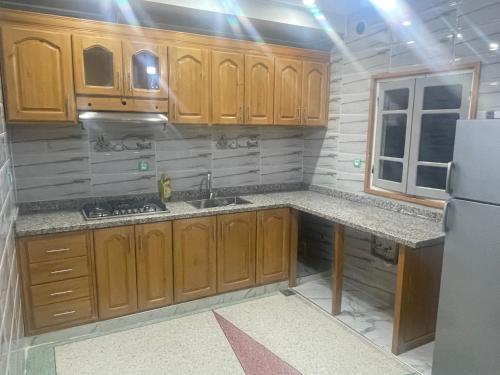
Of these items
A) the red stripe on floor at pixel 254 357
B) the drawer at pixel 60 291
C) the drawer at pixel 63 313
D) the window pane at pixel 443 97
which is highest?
the window pane at pixel 443 97

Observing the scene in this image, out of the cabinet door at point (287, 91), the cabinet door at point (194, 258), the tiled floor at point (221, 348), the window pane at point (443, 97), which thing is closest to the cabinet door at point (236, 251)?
the cabinet door at point (194, 258)

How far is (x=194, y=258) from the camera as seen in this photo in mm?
2857

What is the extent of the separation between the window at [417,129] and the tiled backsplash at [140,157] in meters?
1.01

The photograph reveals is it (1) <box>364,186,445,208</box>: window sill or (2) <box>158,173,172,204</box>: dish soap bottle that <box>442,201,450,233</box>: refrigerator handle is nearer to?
(1) <box>364,186,445,208</box>: window sill

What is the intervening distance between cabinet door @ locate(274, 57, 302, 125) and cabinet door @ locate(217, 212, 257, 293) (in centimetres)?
98

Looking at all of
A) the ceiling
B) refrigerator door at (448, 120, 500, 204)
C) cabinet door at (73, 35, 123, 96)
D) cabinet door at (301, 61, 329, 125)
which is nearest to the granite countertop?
refrigerator door at (448, 120, 500, 204)

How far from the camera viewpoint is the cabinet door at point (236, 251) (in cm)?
296

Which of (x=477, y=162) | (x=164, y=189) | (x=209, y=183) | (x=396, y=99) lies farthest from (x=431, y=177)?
(x=164, y=189)

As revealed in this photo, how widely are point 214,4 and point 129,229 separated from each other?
179 centimetres

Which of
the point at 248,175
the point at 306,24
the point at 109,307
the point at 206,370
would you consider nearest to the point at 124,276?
the point at 109,307

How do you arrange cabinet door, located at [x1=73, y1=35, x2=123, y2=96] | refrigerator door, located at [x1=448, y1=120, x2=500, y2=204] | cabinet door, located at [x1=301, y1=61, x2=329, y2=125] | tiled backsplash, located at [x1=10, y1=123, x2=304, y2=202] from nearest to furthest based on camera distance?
refrigerator door, located at [x1=448, y1=120, x2=500, y2=204] < cabinet door, located at [x1=73, y1=35, x2=123, y2=96] < tiled backsplash, located at [x1=10, y1=123, x2=304, y2=202] < cabinet door, located at [x1=301, y1=61, x2=329, y2=125]

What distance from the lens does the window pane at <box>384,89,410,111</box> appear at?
2.86 meters

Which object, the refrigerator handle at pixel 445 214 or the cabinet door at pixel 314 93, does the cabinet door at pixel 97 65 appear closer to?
the cabinet door at pixel 314 93

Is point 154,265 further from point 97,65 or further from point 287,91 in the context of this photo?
point 287,91
